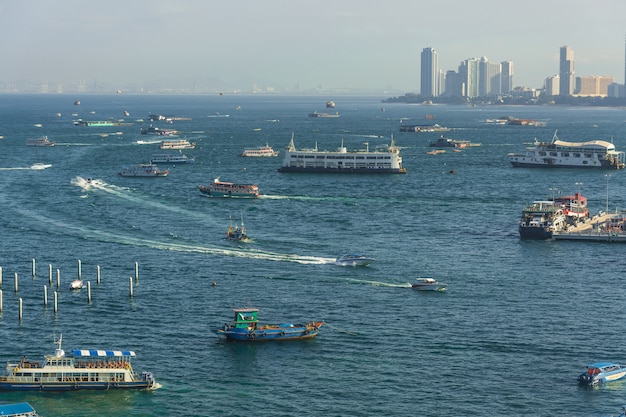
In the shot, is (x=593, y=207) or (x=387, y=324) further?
(x=593, y=207)

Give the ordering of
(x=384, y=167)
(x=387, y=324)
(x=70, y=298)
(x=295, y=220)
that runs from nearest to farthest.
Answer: (x=387, y=324)
(x=70, y=298)
(x=295, y=220)
(x=384, y=167)

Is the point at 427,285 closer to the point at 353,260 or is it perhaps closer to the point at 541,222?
the point at 353,260

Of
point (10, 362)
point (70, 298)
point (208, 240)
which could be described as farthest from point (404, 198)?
point (10, 362)

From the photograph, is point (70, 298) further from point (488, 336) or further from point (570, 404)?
point (570, 404)

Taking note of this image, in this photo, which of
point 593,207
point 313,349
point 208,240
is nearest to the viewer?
point 313,349

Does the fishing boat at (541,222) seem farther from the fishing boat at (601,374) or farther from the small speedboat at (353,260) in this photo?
the fishing boat at (601,374)
